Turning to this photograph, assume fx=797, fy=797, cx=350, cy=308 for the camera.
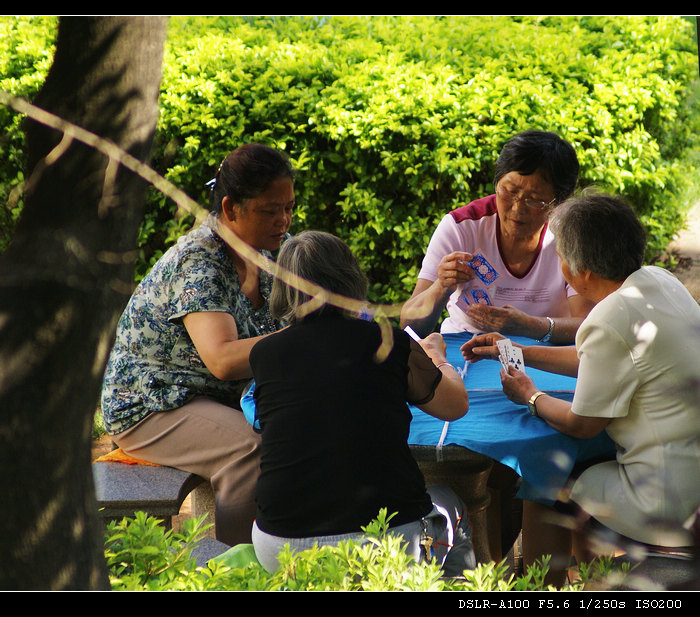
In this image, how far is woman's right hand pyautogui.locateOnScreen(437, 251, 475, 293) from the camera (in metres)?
3.44

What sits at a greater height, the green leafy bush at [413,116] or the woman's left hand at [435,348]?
the green leafy bush at [413,116]

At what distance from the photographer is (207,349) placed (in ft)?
9.95

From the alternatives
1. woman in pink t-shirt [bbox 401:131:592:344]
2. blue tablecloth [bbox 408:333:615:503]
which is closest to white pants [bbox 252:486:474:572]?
blue tablecloth [bbox 408:333:615:503]

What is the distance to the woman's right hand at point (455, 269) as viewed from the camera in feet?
11.3

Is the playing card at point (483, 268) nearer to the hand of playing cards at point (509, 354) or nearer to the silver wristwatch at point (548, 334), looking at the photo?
the silver wristwatch at point (548, 334)

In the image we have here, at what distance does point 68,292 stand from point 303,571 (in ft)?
2.66

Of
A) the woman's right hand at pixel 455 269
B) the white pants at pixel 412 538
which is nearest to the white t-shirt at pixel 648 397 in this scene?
the white pants at pixel 412 538

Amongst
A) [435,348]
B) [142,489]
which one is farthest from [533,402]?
[142,489]

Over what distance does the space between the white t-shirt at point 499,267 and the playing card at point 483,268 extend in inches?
5.6
